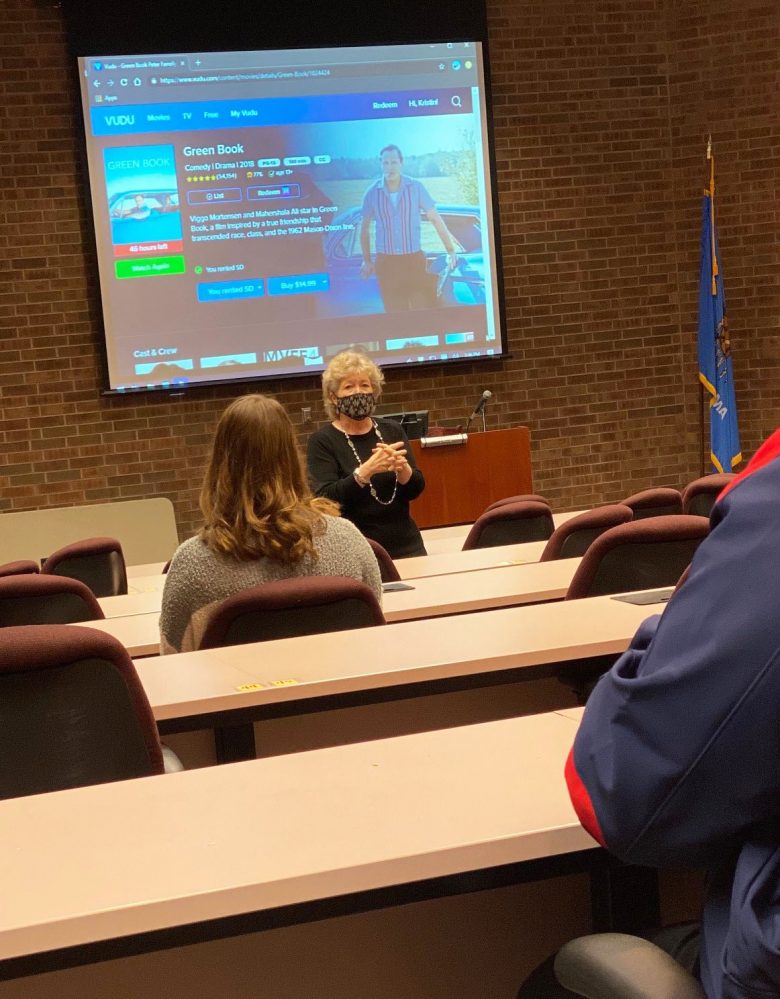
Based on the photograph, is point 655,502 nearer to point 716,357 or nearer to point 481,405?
point 481,405

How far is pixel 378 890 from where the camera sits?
1.19 metres

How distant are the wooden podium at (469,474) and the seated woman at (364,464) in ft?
5.74

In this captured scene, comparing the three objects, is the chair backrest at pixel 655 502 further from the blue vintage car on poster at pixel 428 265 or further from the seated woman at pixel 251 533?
the blue vintage car on poster at pixel 428 265

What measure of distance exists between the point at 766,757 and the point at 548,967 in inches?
17.4

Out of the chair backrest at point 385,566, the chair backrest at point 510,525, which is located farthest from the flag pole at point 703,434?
the chair backrest at point 385,566

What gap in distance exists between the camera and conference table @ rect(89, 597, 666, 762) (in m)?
2.07

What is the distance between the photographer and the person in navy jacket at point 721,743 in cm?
93

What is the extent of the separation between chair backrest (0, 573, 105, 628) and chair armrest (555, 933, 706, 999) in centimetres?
233

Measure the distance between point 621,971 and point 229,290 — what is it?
7371 mm

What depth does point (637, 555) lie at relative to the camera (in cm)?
293

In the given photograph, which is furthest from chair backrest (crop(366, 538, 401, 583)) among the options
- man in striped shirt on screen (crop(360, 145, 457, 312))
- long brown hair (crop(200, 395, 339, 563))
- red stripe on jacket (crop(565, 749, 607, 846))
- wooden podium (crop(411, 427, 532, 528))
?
man in striped shirt on screen (crop(360, 145, 457, 312))

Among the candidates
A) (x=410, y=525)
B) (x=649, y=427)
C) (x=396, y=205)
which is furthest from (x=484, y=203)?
(x=410, y=525)

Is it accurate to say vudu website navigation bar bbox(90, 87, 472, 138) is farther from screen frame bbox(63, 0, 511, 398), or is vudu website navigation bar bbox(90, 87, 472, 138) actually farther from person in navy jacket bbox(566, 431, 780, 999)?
person in navy jacket bbox(566, 431, 780, 999)

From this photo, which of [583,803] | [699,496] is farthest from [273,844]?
[699,496]
